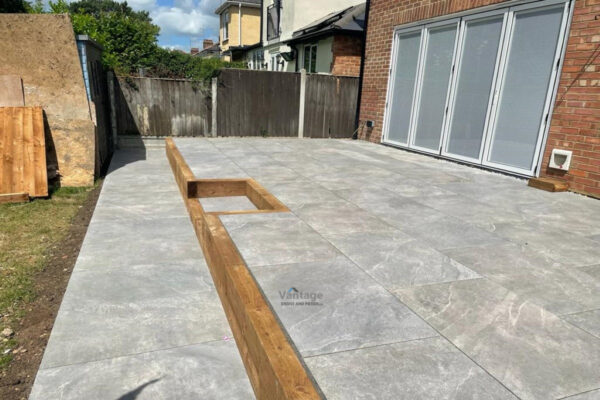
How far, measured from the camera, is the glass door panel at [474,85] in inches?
294

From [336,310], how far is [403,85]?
853cm

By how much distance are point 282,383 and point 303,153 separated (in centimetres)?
769

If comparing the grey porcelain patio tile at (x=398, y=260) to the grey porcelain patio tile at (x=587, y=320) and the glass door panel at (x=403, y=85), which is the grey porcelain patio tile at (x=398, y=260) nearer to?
the grey porcelain patio tile at (x=587, y=320)

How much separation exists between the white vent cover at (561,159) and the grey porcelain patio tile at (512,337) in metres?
4.31

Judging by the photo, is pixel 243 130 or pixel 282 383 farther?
pixel 243 130

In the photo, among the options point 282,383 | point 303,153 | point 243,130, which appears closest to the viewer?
point 282,383

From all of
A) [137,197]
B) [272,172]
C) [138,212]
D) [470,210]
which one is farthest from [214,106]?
[470,210]

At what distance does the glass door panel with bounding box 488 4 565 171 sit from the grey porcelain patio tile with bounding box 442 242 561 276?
147 inches

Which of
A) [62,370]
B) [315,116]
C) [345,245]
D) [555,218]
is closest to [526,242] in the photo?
[555,218]

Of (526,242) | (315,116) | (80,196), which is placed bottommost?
(80,196)

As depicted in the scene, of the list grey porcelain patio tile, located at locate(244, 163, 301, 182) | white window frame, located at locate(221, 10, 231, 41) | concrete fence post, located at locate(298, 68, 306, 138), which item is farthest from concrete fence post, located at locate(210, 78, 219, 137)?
white window frame, located at locate(221, 10, 231, 41)

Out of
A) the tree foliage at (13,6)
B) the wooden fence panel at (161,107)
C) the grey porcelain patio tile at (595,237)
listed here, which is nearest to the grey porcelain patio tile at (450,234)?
the grey porcelain patio tile at (595,237)

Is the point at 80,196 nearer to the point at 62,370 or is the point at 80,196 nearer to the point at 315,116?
the point at 62,370

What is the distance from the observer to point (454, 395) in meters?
1.90
